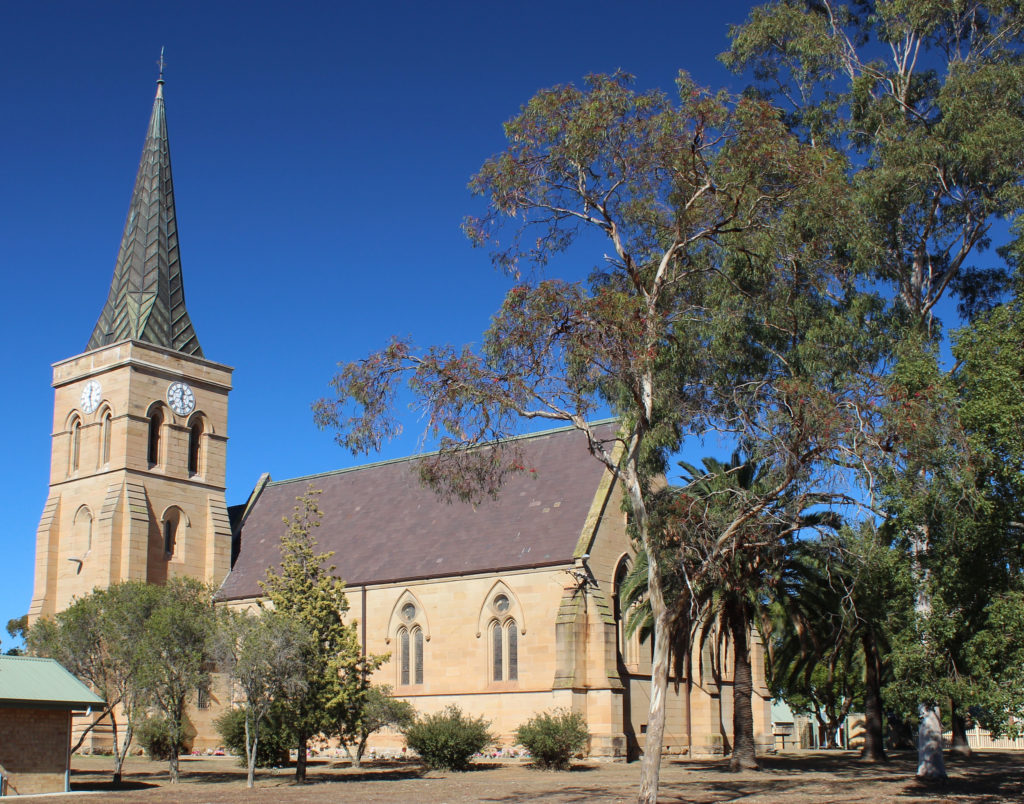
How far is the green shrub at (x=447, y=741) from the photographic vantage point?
33.5 metres

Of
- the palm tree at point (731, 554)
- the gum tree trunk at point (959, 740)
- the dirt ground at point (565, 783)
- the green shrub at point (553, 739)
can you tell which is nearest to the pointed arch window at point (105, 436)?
the dirt ground at point (565, 783)

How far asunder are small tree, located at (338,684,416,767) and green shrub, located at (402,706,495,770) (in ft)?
4.35

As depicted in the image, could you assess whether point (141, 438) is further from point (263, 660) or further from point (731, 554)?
point (731, 554)

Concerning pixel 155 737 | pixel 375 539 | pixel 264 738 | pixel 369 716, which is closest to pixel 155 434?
pixel 375 539

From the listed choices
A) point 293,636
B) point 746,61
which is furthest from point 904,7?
point 293,636

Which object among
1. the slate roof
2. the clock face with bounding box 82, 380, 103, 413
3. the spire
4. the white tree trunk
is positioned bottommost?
the white tree trunk

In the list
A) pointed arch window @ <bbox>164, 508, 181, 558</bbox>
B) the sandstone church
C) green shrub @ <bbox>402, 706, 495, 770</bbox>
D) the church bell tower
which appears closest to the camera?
green shrub @ <bbox>402, 706, 495, 770</bbox>

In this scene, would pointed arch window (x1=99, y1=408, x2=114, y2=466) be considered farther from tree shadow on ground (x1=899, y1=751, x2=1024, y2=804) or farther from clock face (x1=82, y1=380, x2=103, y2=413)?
tree shadow on ground (x1=899, y1=751, x2=1024, y2=804)

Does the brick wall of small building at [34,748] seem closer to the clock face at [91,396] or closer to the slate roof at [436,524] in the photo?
the slate roof at [436,524]

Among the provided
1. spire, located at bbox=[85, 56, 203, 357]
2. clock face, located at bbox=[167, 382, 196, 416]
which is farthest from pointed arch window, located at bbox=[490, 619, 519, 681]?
spire, located at bbox=[85, 56, 203, 357]

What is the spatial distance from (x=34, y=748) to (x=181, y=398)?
26.6m

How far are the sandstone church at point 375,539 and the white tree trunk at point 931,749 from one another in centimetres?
889

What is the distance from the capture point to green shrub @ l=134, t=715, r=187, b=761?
1441 inches

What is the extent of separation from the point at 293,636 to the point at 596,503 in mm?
13624
